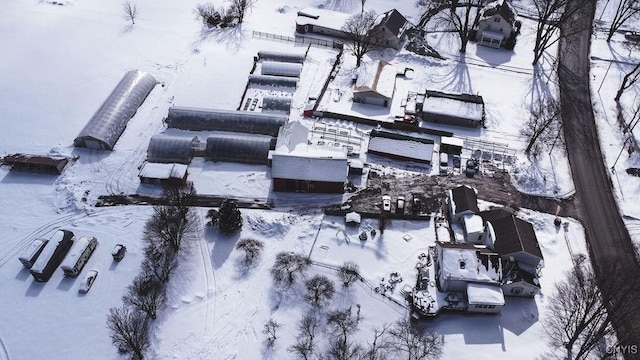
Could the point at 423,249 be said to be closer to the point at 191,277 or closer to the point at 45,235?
the point at 191,277

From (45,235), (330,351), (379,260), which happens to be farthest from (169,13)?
(330,351)

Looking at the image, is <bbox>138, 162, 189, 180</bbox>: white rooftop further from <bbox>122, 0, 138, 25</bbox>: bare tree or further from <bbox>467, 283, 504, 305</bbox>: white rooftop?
<bbox>122, 0, 138, 25</bbox>: bare tree

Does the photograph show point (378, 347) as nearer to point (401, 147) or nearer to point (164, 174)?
point (401, 147)

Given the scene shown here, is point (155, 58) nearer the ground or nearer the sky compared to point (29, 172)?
nearer the sky

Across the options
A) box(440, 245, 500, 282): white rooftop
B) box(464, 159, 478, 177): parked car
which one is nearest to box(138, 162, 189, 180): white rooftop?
box(440, 245, 500, 282): white rooftop

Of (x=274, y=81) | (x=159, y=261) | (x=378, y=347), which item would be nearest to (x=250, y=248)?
(x=159, y=261)

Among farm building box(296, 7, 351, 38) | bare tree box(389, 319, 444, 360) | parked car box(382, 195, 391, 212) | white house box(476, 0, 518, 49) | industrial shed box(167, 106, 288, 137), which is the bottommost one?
bare tree box(389, 319, 444, 360)
